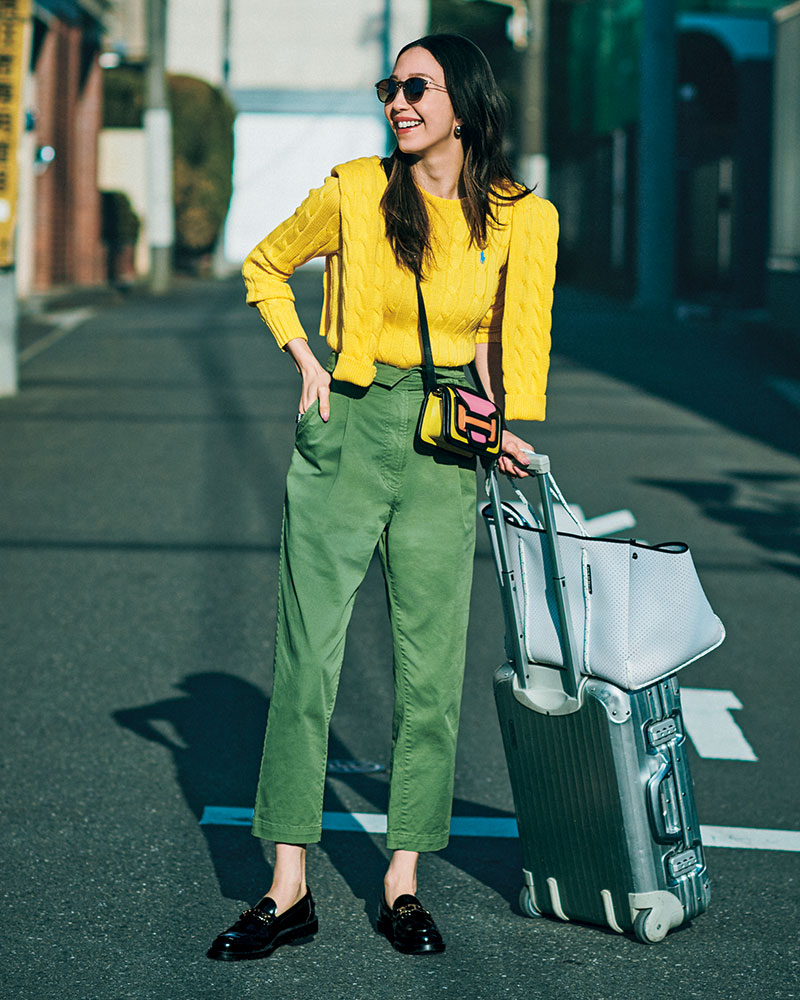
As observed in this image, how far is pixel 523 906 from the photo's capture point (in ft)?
12.1

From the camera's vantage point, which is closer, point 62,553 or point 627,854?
point 627,854

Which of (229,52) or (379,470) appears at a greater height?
(229,52)

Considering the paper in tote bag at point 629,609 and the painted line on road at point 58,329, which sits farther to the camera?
the painted line on road at point 58,329

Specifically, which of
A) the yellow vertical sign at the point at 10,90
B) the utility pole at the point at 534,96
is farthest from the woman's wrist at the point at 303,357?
the utility pole at the point at 534,96

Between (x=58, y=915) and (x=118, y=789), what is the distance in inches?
36.7

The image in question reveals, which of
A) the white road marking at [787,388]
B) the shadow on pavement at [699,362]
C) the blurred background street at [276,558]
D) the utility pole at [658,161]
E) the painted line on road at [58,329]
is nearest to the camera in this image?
the blurred background street at [276,558]

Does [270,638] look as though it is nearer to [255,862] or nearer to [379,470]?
[255,862]

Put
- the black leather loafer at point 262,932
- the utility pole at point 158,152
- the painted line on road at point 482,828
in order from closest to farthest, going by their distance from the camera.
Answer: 1. the black leather loafer at point 262,932
2. the painted line on road at point 482,828
3. the utility pole at point 158,152

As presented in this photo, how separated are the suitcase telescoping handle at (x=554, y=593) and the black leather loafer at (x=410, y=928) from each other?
0.52 m

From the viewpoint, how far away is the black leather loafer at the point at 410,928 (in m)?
3.47

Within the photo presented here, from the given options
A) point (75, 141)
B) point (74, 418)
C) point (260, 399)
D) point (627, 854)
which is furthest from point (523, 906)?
point (75, 141)

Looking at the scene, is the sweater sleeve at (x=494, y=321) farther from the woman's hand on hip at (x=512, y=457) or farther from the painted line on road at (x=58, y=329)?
the painted line on road at (x=58, y=329)

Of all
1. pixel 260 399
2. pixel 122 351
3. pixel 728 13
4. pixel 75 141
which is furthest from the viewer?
pixel 75 141

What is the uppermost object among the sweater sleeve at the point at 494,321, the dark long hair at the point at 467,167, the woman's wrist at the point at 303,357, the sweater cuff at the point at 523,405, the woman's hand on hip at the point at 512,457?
the dark long hair at the point at 467,167
